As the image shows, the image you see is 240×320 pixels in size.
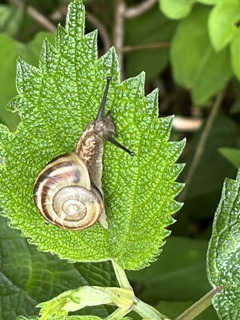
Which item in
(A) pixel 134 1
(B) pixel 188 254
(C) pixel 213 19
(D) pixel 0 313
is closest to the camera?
(D) pixel 0 313

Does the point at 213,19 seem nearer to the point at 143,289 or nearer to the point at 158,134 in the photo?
the point at 158,134

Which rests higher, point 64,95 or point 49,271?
point 64,95

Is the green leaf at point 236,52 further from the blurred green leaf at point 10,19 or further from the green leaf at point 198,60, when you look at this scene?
the blurred green leaf at point 10,19

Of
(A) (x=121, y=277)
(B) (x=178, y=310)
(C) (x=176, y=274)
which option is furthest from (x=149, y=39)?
(A) (x=121, y=277)

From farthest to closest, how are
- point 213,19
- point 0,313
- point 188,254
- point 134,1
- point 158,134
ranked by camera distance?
point 134,1 < point 188,254 < point 213,19 < point 0,313 < point 158,134

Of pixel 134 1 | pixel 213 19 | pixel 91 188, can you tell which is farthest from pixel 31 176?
pixel 134 1

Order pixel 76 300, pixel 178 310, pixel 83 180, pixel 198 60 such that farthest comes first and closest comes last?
pixel 198 60 < pixel 178 310 < pixel 83 180 < pixel 76 300

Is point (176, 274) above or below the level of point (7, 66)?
below

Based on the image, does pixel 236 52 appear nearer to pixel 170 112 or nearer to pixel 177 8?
pixel 177 8
